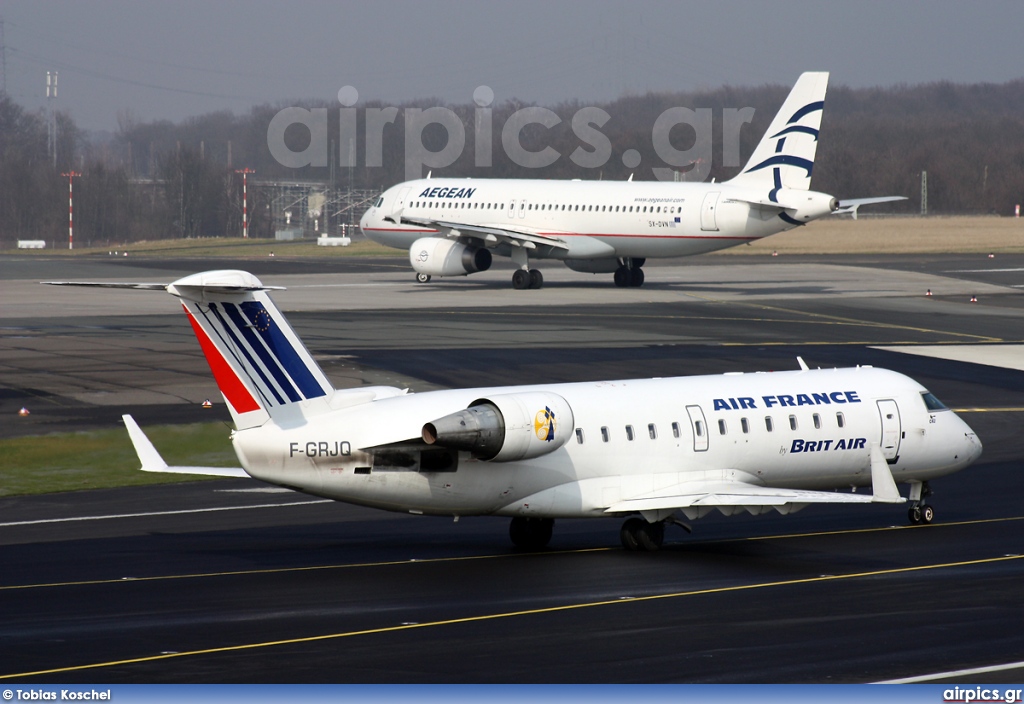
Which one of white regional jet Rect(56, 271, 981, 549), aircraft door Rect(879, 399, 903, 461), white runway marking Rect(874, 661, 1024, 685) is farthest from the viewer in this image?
aircraft door Rect(879, 399, 903, 461)

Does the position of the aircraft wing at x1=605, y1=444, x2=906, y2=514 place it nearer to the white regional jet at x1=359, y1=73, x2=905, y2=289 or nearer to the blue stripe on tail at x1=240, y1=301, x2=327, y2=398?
the blue stripe on tail at x1=240, y1=301, x2=327, y2=398

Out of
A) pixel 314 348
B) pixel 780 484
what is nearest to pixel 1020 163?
pixel 314 348

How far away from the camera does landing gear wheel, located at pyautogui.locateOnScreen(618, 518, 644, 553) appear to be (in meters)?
24.4

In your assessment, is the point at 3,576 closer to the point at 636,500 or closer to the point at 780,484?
the point at 636,500

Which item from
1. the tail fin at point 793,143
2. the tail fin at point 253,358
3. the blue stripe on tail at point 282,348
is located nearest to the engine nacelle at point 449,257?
the tail fin at point 793,143

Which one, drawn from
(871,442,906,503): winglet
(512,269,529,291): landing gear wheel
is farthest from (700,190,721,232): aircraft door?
(871,442,906,503): winglet

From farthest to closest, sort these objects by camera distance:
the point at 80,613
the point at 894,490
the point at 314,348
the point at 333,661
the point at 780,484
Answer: the point at 314,348 → the point at 780,484 → the point at 894,490 → the point at 80,613 → the point at 333,661

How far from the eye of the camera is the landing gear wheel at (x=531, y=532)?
24.8 metres

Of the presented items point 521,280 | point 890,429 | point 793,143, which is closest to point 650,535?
point 890,429

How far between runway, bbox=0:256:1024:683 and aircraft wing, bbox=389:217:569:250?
25772 mm

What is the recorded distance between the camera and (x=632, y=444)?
79.4 ft

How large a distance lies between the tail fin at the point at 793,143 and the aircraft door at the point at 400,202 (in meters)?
19.0

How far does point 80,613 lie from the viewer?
65.9ft

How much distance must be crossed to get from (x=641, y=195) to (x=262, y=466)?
54791 millimetres
